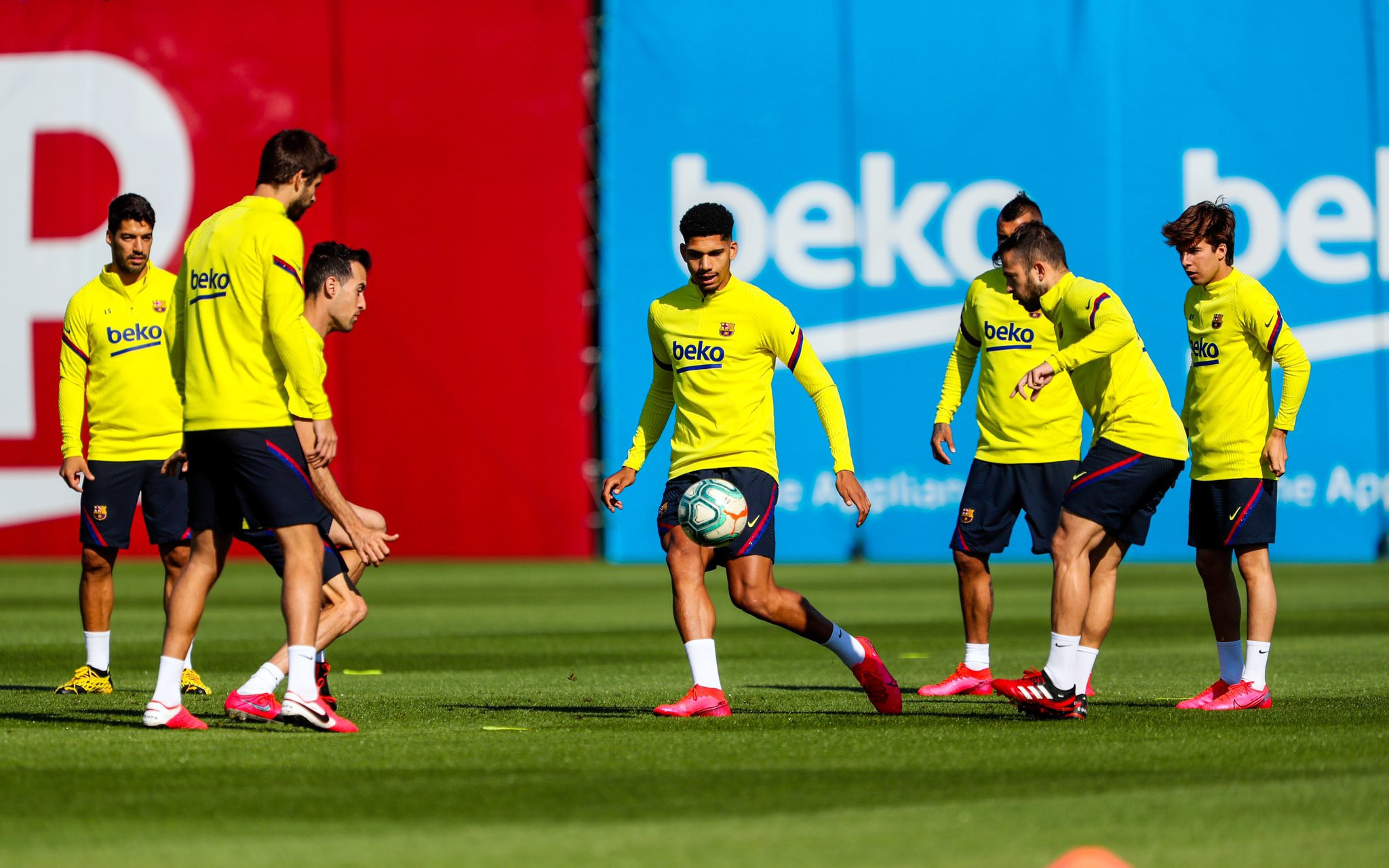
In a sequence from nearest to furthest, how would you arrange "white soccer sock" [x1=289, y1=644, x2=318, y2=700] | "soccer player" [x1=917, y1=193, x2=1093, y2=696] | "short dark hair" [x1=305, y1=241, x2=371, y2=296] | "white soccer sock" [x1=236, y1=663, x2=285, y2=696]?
"white soccer sock" [x1=289, y1=644, x2=318, y2=700] < "white soccer sock" [x1=236, y1=663, x2=285, y2=696] < "short dark hair" [x1=305, y1=241, x2=371, y2=296] < "soccer player" [x1=917, y1=193, x2=1093, y2=696]

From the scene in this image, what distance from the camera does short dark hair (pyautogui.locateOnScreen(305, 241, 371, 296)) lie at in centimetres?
773

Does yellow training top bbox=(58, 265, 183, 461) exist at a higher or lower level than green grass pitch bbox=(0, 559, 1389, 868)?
higher

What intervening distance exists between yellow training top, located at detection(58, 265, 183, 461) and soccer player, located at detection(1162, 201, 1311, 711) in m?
4.84

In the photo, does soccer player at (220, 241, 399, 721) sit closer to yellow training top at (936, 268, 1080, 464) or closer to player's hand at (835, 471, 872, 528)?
player's hand at (835, 471, 872, 528)

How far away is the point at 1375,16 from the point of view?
20.4 meters

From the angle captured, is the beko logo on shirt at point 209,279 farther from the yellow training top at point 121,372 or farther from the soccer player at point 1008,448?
the soccer player at point 1008,448

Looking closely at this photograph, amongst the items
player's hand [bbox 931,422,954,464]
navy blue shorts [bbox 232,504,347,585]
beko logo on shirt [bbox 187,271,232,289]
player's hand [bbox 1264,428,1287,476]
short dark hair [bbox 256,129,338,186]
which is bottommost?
navy blue shorts [bbox 232,504,347,585]

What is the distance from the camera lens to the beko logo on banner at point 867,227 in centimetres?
2025

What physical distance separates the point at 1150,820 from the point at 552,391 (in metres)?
16.3

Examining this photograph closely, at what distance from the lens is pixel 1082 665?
7.67 metres

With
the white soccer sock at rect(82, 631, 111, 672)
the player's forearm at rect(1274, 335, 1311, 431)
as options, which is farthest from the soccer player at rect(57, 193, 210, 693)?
the player's forearm at rect(1274, 335, 1311, 431)

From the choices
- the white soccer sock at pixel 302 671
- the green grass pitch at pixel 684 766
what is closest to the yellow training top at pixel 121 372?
the green grass pitch at pixel 684 766

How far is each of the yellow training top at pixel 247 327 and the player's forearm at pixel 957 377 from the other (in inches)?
144

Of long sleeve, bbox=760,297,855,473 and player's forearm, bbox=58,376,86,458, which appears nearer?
long sleeve, bbox=760,297,855,473
